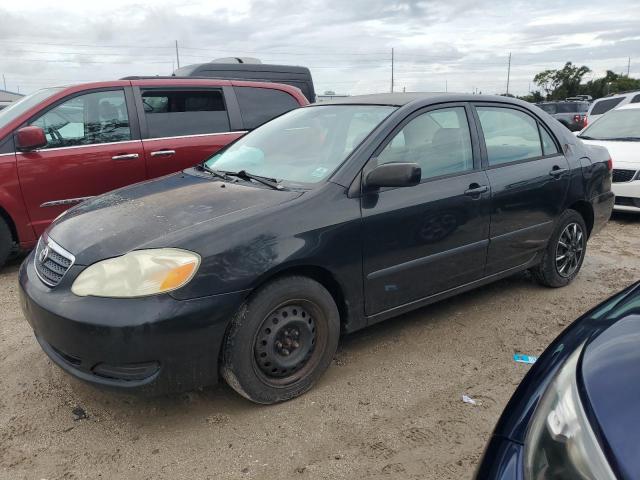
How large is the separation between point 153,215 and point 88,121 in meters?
2.85

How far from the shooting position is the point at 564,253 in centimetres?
450

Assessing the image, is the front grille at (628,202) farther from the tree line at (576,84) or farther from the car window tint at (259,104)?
the tree line at (576,84)

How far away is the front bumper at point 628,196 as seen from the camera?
696 centimetres

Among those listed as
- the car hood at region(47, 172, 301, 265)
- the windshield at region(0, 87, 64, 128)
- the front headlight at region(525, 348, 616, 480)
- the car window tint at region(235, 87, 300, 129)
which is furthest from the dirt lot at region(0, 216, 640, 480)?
the car window tint at region(235, 87, 300, 129)

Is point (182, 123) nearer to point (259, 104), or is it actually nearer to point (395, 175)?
point (259, 104)

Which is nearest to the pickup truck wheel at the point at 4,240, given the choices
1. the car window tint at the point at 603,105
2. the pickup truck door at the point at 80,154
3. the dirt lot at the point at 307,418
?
the pickup truck door at the point at 80,154

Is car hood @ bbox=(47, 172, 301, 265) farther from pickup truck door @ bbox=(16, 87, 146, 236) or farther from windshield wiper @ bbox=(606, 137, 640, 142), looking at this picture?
windshield wiper @ bbox=(606, 137, 640, 142)

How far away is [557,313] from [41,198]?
451 cm

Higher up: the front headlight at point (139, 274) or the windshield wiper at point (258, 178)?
the windshield wiper at point (258, 178)

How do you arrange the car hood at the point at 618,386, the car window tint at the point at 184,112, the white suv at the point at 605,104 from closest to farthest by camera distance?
the car hood at the point at 618,386 < the car window tint at the point at 184,112 < the white suv at the point at 605,104

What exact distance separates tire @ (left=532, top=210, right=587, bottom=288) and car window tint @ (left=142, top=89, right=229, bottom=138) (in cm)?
352

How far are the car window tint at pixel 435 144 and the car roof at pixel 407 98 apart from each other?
0.09 meters

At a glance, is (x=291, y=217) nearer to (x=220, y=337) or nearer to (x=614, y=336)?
(x=220, y=337)

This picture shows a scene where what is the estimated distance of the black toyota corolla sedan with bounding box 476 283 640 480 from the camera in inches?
47.6
